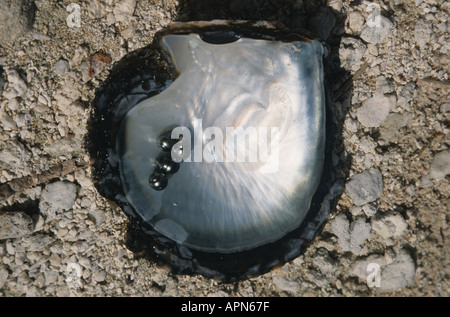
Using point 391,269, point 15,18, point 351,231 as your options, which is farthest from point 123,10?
point 391,269

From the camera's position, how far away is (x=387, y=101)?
8.33 feet

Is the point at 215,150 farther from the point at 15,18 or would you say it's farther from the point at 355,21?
the point at 15,18

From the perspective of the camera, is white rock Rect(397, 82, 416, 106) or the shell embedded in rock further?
white rock Rect(397, 82, 416, 106)

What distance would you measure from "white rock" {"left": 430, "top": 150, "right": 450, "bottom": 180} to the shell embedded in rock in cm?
92

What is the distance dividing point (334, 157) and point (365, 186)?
29 cm

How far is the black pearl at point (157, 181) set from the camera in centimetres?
231

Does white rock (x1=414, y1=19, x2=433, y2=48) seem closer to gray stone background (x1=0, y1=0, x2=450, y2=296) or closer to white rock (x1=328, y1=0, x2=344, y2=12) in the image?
gray stone background (x1=0, y1=0, x2=450, y2=296)

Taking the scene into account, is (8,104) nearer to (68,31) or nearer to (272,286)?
(68,31)

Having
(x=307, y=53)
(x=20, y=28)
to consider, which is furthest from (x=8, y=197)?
(x=307, y=53)

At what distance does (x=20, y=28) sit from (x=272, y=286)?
234 centimetres

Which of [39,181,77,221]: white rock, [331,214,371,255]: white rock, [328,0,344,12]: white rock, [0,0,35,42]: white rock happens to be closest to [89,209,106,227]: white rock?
[39,181,77,221]: white rock

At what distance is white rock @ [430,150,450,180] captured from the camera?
2.60 meters

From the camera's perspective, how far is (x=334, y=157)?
250cm

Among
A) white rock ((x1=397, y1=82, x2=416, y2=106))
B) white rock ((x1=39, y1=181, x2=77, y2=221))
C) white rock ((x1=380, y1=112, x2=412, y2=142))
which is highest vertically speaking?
white rock ((x1=397, y1=82, x2=416, y2=106))
